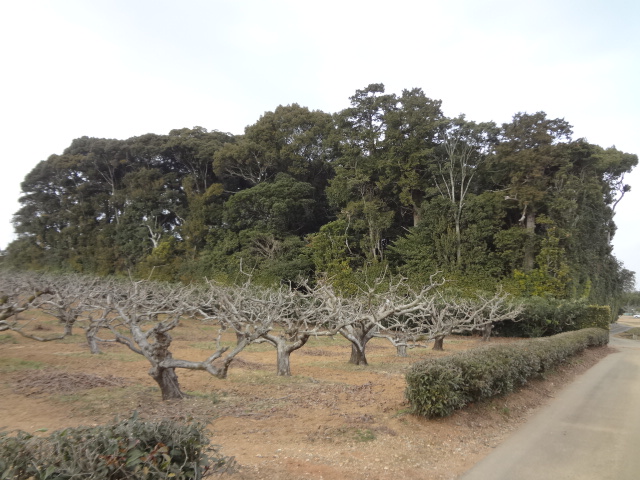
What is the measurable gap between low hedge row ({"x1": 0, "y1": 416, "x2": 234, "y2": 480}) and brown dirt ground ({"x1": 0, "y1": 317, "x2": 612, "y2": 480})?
0.49m

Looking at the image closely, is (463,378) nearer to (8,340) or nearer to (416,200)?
(8,340)

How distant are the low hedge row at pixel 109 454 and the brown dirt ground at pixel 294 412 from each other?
49cm

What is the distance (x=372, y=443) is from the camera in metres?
6.07

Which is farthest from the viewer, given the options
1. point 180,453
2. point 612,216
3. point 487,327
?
point 612,216

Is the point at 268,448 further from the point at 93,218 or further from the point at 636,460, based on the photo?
the point at 93,218

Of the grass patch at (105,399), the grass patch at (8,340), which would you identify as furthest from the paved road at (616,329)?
the grass patch at (8,340)

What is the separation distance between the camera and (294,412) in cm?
770

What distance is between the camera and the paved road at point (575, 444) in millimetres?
5332

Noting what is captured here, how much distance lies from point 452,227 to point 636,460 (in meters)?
28.0

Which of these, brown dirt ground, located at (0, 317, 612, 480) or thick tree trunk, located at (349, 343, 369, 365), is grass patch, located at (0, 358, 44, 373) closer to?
brown dirt ground, located at (0, 317, 612, 480)

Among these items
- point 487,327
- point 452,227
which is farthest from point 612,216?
point 487,327

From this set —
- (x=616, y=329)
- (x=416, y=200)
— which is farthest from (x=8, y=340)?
(x=616, y=329)

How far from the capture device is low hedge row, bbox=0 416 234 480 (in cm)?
283

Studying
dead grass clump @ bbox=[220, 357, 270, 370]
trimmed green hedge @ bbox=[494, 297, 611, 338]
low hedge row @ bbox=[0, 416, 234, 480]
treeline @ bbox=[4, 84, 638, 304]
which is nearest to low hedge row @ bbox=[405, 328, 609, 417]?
low hedge row @ bbox=[0, 416, 234, 480]
